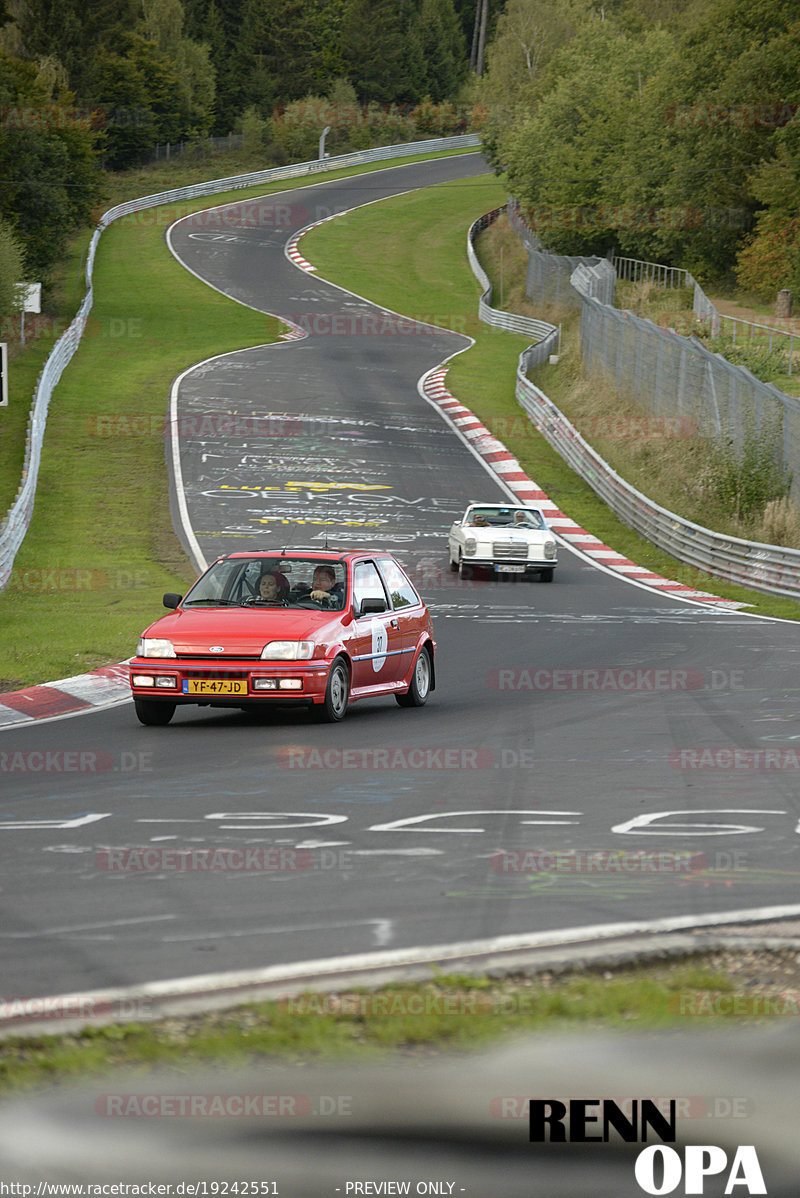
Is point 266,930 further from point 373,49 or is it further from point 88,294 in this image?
point 373,49

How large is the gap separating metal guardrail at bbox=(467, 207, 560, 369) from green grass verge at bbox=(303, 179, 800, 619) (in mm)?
530

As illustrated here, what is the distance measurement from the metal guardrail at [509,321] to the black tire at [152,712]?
136ft

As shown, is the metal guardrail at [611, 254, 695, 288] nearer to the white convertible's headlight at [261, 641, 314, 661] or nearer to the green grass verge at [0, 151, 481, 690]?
the green grass verge at [0, 151, 481, 690]

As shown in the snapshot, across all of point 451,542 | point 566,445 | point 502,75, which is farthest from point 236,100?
point 451,542

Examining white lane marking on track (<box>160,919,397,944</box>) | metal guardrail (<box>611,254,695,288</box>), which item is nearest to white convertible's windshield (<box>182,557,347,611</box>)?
white lane marking on track (<box>160,919,397,944</box>)

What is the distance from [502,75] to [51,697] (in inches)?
3419

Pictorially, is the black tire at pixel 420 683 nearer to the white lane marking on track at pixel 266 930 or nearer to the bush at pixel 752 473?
the white lane marking on track at pixel 266 930

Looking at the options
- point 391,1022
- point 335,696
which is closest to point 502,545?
point 335,696

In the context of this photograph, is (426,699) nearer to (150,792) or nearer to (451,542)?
(150,792)

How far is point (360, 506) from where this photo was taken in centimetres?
3588

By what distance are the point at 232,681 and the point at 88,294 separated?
177 feet

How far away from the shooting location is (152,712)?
12922mm

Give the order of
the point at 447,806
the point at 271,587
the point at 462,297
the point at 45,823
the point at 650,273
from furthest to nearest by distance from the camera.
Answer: the point at 462,297 < the point at 650,273 < the point at 271,587 < the point at 447,806 < the point at 45,823

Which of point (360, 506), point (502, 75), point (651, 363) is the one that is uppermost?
point (502, 75)
